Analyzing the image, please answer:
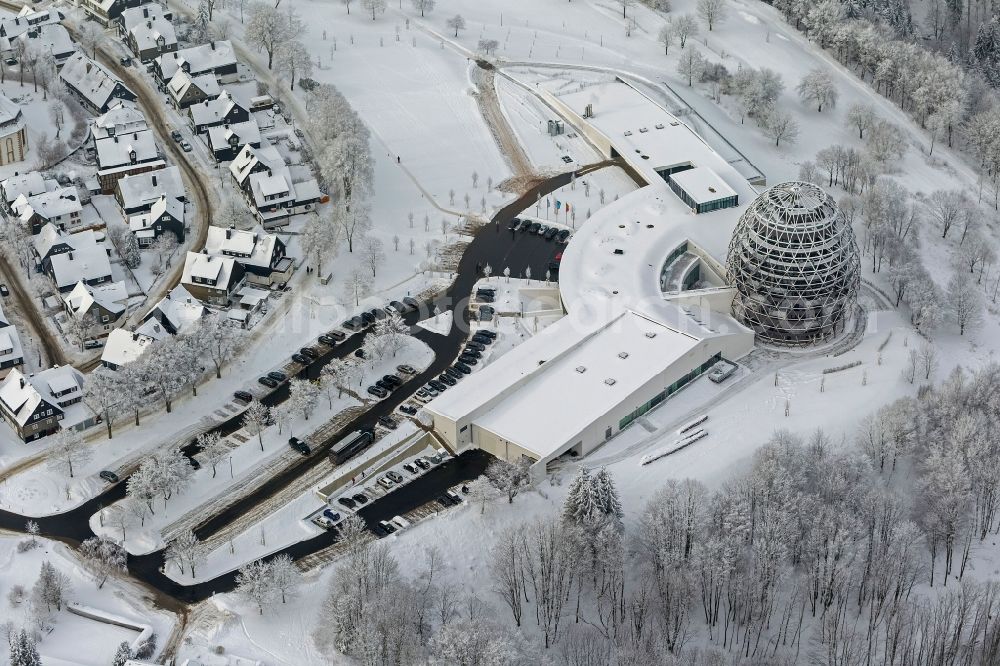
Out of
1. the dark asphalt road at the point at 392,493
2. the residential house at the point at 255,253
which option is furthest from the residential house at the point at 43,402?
the residential house at the point at 255,253

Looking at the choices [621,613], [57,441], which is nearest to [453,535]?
[621,613]

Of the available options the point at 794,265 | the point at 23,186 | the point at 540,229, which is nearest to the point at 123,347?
the point at 23,186

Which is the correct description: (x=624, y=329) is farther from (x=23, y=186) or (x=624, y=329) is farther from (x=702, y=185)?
(x=23, y=186)

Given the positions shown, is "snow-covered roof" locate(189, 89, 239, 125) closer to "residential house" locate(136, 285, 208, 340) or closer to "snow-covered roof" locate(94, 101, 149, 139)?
"snow-covered roof" locate(94, 101, 149, 139)

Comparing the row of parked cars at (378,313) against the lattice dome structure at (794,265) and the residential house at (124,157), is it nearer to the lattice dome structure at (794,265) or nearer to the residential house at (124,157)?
the lattice dome structure at (794,265)

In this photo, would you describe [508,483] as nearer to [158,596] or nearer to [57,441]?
[158,596]

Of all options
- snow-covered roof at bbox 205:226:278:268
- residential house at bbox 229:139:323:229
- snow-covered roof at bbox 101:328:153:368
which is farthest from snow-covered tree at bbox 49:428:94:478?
residential house at bbox 229:139:323:229

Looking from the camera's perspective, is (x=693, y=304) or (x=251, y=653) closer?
(x=251, y=653)
